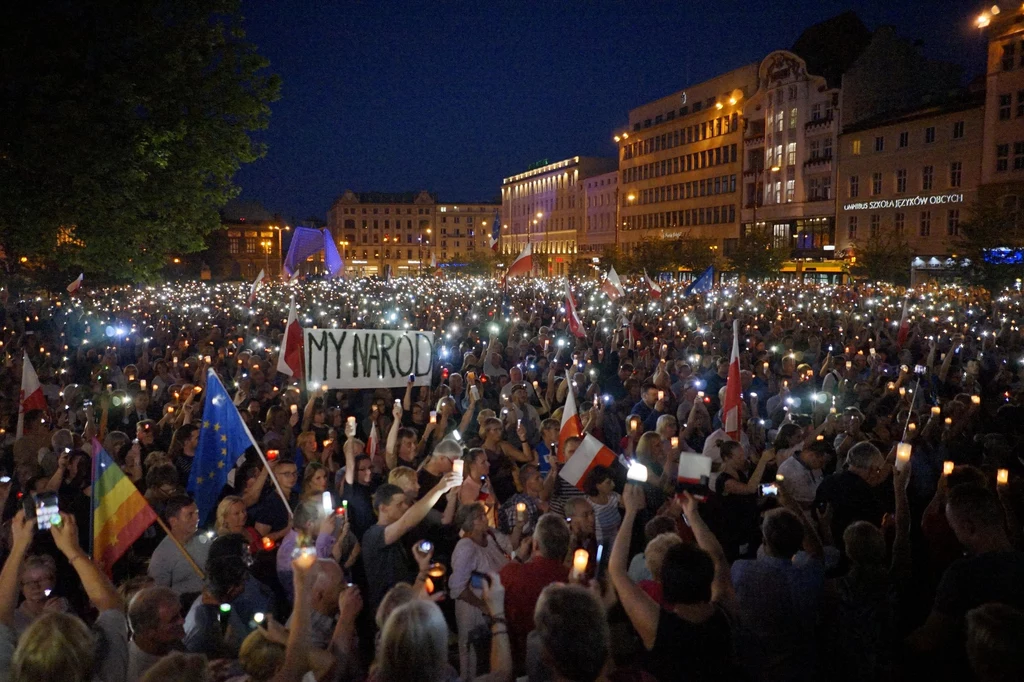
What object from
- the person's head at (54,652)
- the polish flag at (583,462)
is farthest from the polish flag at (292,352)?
the person's head at (54,652)

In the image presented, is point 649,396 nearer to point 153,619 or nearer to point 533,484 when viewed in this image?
point 533,484

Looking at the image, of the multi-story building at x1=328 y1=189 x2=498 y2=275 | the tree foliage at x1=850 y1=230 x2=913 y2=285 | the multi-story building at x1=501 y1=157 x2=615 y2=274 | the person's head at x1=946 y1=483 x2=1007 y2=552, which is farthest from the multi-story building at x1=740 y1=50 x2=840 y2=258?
the multi-story building at x1=328 y1=189 x2=498 y2=275

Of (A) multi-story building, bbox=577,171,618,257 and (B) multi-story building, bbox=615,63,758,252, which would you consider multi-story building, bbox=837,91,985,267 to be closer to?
(B) multi-story building, bbox=615,63,758,252

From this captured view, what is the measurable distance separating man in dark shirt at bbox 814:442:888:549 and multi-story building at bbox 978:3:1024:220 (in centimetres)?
3765

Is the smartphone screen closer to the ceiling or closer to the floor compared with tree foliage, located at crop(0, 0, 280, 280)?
closer to the floor

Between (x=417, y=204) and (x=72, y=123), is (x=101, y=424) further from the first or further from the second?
(x=417, y=204)

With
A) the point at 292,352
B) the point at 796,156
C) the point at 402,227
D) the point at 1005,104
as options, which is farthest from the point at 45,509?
the point at 402,227

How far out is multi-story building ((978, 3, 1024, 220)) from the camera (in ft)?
124

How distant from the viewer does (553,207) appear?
10038 centimetres

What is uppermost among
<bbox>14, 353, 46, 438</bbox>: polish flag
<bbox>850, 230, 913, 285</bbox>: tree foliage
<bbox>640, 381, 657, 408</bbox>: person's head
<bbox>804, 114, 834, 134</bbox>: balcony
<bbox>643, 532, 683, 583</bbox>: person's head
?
<bbox>804, 114, 834, 134</bbox>: balcony

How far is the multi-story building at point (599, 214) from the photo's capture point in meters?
84.9

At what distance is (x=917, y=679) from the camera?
4238mm

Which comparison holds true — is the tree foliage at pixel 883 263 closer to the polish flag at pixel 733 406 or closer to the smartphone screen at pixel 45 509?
the polish flag at pixel 733 406

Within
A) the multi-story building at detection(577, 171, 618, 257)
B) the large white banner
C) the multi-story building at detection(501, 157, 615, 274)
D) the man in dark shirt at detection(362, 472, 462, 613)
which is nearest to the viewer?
the man in dark shirt at detection(362, 472, 462, 613)
